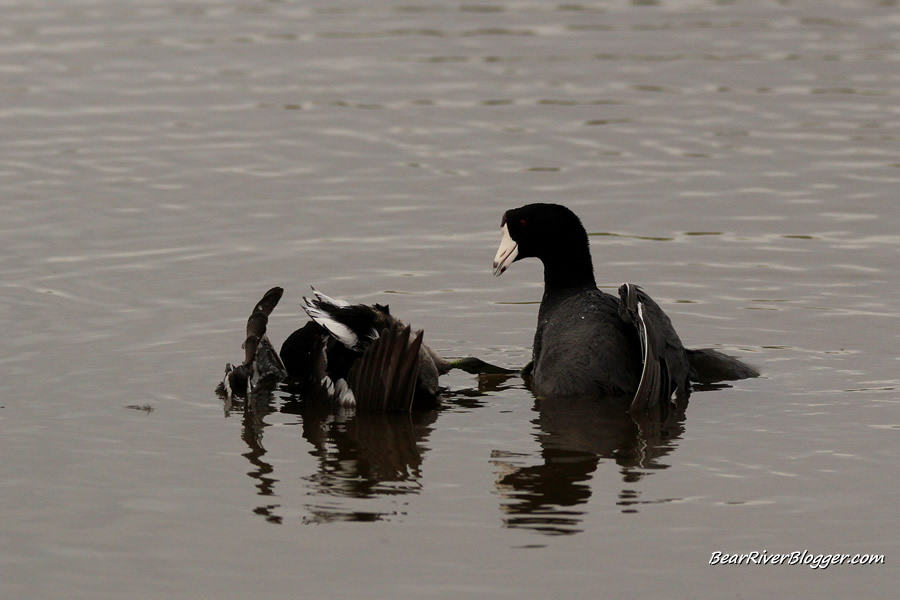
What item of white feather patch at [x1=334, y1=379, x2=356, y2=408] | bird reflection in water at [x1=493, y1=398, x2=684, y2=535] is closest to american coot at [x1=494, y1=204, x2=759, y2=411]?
bird reflection in water at [x1=493, y1=398, x2=684, y2=535]

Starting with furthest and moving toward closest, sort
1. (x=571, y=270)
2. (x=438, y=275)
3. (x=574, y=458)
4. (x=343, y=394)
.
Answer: (x=438, y=275) < (x=571, y=270) < (x=343, y=394) < (x=574, y=458)

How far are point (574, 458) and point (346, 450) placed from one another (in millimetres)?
1143

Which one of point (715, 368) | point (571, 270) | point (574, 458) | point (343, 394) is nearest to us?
point (574, 458)

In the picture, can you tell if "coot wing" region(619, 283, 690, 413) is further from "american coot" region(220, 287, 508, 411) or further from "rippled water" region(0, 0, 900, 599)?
"american coot" region(220, 287, 508, 411)

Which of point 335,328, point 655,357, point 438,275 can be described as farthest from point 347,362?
point 438,275

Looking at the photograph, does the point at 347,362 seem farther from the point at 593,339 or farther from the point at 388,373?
the point at 593,339

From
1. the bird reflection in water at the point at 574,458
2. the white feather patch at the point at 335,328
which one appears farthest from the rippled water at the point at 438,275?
the white feather patch at the point at 335,328

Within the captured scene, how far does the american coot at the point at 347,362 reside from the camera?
7969mm

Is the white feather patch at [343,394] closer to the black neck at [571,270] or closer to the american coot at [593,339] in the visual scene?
the american coot at [593,339]

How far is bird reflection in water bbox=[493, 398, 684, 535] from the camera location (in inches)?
261

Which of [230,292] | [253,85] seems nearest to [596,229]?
[230,292]

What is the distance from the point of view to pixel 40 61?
1680 cm

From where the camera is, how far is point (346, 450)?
299 inches

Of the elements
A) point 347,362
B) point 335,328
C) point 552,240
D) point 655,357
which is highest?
point 552,240
